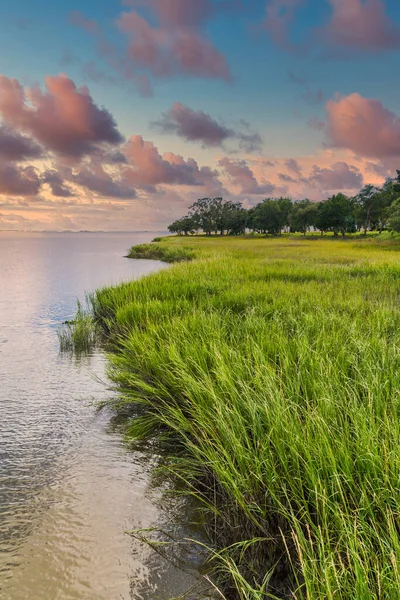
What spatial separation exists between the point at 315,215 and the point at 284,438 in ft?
355

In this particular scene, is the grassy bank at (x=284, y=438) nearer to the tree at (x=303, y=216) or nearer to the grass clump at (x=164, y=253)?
the grass clump at (x=164, y=253)

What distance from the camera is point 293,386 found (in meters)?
4.49

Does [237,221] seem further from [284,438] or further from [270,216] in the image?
[284,438]

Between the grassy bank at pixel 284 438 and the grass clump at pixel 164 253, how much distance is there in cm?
2638

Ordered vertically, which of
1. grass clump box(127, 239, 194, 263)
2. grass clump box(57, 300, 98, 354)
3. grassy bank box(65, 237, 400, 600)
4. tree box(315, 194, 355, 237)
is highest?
tree box(315, 194, 355, 237)

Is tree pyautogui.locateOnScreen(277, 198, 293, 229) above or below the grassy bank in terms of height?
above

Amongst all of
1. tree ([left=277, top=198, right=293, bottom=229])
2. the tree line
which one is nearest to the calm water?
the tree line

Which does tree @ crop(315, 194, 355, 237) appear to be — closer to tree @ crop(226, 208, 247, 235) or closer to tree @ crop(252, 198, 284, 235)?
tree @ crop(252, 198, 284, 235)

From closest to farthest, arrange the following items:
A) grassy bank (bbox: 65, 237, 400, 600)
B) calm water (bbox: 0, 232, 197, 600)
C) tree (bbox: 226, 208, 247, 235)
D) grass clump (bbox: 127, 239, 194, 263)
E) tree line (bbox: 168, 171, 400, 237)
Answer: grassy bank (bbox: 65, 237, 400, 600) → calm water (bbox: 0, 232, 197, 600) → grass clump (bbox: 127, 239, 194, 263) → tree line (bbox: 168, 171, 400, 237) → tree (bbox: 226, 208, 247, 235)

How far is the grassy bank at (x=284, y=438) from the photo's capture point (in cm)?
258

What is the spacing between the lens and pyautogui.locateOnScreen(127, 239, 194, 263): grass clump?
135 feet

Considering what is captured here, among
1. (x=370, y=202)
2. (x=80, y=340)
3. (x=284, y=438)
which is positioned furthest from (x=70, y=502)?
(x=370, y=202)

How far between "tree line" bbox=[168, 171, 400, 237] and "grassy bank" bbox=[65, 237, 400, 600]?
48.1 metres

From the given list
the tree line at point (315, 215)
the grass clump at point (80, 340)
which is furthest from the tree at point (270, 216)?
the grass clump at point (80, 340)
